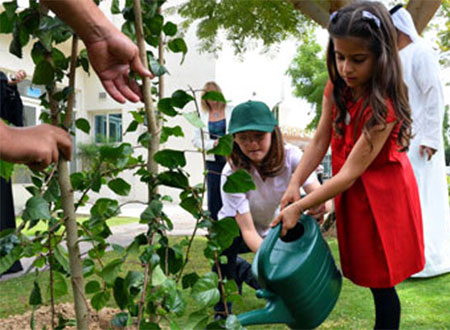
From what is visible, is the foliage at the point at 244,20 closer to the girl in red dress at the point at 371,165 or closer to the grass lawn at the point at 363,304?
the grass lawn at the point at 363,304

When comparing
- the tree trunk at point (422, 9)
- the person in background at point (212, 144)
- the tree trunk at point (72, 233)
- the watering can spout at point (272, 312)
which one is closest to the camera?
the tree trunk at point (72, 233)

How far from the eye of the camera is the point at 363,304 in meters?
2.37

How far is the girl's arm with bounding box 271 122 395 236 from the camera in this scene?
1.39 meters

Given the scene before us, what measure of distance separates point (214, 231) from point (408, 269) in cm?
83

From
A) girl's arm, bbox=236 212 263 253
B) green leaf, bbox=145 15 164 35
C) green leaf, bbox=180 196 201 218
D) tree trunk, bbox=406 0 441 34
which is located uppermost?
tree trunk, bbox=406 0 441 34

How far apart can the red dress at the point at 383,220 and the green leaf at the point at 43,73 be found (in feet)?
3.06

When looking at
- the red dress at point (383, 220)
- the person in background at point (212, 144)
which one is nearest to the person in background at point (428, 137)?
the red dress at point (383, 220)

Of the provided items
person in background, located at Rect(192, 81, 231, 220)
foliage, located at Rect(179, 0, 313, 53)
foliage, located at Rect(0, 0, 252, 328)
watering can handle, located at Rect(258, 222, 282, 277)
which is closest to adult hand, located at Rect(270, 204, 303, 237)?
watering can handle, located at Rect(258, 222, 282, 277)

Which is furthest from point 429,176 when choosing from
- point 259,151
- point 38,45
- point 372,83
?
point 38,45

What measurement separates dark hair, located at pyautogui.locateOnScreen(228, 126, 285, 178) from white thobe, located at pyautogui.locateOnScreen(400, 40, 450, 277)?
0.99 metres

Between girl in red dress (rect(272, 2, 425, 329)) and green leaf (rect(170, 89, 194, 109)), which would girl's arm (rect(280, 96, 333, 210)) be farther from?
green leaf (rect(170, 89, 194, 109))

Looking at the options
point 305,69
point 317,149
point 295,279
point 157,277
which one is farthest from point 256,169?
point 305,69

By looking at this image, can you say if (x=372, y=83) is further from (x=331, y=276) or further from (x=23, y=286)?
(x=23, y=286)

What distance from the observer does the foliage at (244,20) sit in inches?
174
